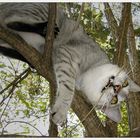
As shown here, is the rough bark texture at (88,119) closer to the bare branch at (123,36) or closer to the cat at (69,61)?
the cat at (69,61)

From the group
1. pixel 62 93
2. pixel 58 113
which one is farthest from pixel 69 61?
pixel 58 113

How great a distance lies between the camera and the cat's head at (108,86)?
6.48 feet

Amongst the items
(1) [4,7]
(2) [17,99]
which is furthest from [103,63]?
(2) [17,99]

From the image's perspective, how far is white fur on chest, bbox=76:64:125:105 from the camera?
200cm

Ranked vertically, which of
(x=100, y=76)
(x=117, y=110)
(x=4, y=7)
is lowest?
(x=117, y=110)

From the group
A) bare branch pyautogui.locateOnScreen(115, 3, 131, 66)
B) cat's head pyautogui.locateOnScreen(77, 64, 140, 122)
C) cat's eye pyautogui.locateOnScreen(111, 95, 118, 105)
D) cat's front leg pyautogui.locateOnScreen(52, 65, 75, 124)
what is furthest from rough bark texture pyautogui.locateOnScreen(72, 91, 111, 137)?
bare branch pyautogui.locateOnScreen(115, 3, 131, 66)

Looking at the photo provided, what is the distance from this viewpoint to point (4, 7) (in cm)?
198

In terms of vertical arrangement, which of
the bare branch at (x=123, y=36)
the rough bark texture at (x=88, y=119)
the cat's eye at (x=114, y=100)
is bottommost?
the rough bark texture at (x=88, y=119)

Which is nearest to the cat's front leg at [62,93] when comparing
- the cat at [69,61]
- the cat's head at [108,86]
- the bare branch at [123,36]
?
the cat at [69,61]

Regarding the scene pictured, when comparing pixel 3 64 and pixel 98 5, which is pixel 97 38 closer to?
pixel 98 5

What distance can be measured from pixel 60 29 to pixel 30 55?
0.45m

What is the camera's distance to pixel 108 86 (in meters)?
1.99

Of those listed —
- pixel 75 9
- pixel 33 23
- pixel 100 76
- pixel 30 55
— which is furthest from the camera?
pixel 75 9

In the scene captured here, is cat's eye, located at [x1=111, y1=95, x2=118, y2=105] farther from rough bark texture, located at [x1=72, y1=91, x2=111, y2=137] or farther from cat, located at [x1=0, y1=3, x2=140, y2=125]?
rough bark texture, located at [x1=72, y1=91, x2=111, y2=137]
